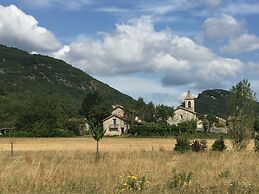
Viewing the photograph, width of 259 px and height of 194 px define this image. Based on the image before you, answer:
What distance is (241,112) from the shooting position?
128 feet

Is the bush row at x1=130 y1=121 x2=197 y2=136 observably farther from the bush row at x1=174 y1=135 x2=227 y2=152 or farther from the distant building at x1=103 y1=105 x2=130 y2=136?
the bush row at x1=174 y1=135 x2=227 y2=152

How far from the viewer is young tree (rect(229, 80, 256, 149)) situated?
1484 inches

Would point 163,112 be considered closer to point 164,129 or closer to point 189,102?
point 189,102

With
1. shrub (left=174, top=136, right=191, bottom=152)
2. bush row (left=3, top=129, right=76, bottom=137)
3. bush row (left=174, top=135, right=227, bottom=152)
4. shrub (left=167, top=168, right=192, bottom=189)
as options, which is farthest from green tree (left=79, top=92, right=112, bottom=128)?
shrub (left=167, top=168, right=192, bottom=189)

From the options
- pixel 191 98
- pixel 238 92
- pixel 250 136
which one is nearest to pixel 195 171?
pixel 250 136

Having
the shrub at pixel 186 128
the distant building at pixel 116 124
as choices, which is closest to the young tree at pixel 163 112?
Result: the distant building at pixel 116 124

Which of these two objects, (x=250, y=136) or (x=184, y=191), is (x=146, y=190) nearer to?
(x=184, y=191)

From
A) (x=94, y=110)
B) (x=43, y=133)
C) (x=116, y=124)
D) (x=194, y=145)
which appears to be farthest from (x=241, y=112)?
(x=94, y=110)

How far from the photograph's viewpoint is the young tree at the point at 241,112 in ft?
124

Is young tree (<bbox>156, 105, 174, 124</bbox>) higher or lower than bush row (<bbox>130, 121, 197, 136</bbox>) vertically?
higher

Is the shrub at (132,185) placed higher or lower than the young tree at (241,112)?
lower

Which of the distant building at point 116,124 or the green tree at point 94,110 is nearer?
the distant building at point 116,124

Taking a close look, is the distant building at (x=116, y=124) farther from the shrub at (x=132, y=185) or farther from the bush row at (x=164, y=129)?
the shrub at (x=132, y=185)

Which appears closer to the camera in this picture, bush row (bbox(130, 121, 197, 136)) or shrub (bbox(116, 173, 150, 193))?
shrub (bbox(116, 173, 150, 193))
